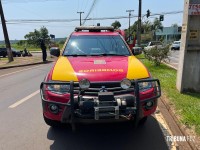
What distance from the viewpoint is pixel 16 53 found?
3894cm

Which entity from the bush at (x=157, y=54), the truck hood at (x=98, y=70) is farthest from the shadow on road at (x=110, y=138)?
the bush at (x=157, y=54)

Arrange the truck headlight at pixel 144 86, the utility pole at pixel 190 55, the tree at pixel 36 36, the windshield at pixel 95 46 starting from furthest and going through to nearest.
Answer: the tree at pixel 36 36 < the utility pole at pixel 190 55 < the windshield at pixel 95 46 < the truck headlight at pixel 144 86

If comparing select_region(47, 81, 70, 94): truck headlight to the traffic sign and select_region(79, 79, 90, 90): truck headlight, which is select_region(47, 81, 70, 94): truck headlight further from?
the traffic sign

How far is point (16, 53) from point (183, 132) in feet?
123

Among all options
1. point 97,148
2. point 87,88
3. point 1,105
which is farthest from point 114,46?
point 1,105

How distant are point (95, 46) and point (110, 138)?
80.5 inches

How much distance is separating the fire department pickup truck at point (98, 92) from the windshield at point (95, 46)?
2.31 feet

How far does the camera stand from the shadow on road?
401cm

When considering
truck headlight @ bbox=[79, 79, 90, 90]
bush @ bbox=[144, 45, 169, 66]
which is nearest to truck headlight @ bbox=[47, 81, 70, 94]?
truck headlight @ bbox=[79, 79, 90, 90]

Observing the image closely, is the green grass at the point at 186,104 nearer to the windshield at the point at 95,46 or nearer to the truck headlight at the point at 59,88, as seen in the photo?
the windshield at the point at 95,46

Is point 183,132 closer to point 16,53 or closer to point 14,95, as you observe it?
point 14,95

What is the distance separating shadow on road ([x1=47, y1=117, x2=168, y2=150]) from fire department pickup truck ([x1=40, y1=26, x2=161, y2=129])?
39cm

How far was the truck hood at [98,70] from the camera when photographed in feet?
12.8

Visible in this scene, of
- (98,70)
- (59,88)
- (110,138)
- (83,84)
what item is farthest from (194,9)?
(59,88)
